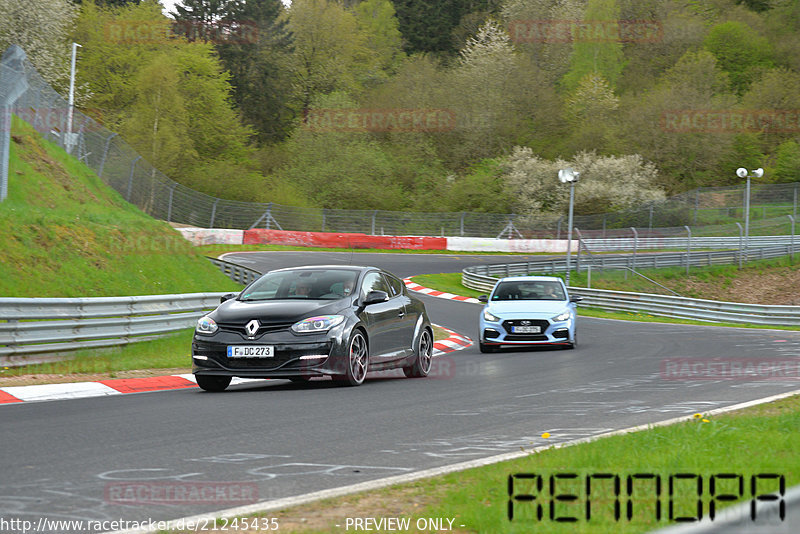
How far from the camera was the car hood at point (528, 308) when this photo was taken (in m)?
18.9

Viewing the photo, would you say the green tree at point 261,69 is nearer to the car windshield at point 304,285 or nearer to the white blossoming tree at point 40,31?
the white blossoming tree at point 40,31

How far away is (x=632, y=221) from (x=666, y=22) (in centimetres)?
4060

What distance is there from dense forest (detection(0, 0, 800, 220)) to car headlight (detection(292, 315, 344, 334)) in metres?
45.3

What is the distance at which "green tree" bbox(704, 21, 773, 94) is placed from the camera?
273 ft

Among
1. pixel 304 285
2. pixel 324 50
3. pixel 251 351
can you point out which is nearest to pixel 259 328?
pixel 251 351

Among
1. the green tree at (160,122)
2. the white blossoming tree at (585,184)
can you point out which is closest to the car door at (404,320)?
the green tree at (160,122)

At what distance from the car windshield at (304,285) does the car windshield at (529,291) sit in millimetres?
7925

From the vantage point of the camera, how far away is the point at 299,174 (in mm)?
62969

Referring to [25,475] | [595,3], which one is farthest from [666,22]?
[25,475]

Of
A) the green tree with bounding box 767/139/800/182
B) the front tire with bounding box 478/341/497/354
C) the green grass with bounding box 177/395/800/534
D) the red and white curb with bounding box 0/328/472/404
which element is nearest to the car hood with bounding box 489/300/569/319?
the front tire with bounding box 478/341/497/354

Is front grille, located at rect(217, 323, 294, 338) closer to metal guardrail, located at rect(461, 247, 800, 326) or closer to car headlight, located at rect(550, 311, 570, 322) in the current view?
car headlight, located at rect(550, 311, 570, 322)

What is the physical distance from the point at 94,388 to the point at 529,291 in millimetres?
11094

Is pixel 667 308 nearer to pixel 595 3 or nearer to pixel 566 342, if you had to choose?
pixel 566 342

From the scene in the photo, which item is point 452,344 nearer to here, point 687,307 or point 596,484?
point 687,307
